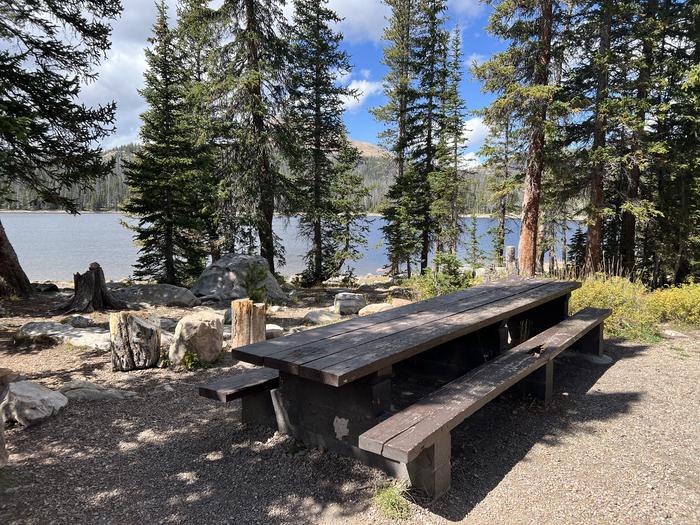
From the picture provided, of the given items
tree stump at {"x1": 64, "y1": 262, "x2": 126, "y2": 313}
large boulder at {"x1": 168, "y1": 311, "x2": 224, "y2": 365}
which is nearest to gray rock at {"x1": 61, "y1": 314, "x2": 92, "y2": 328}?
tree stump at {"x1": 64, "y1": 262, "x2": 126, "y2": 313}

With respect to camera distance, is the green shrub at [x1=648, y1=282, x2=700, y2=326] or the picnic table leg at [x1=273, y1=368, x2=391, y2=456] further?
the green shrub at [x1=648, y1=282, x2=700, y2=326]

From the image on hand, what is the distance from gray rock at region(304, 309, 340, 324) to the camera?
7.94 metres

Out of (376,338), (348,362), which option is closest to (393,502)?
(348,362)

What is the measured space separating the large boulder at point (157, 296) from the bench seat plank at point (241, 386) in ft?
20.5

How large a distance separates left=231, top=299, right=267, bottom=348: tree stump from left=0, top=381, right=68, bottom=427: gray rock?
2175 millimetres

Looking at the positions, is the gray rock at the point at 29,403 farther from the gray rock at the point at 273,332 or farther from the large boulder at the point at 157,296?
the large boulder at the point at 157,296

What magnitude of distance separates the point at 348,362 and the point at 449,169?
51.3 ft

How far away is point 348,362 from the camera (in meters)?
2.71

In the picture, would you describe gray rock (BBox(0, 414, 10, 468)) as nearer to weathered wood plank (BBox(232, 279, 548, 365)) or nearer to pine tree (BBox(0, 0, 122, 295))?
weathered wood plank (BBox(232, 279, 548, 365))

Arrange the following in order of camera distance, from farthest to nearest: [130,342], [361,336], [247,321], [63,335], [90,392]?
[63,335] → [247,321] → [130,342] → [90,392] → [361,336]

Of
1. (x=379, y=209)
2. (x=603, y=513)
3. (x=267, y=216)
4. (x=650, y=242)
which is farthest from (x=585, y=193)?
(x=603, y=513)

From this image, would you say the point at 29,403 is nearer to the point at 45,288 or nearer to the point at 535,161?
the point at 45,288

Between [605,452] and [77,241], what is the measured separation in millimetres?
46165

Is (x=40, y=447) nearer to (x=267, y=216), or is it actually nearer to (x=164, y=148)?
(x=267, y=216)
